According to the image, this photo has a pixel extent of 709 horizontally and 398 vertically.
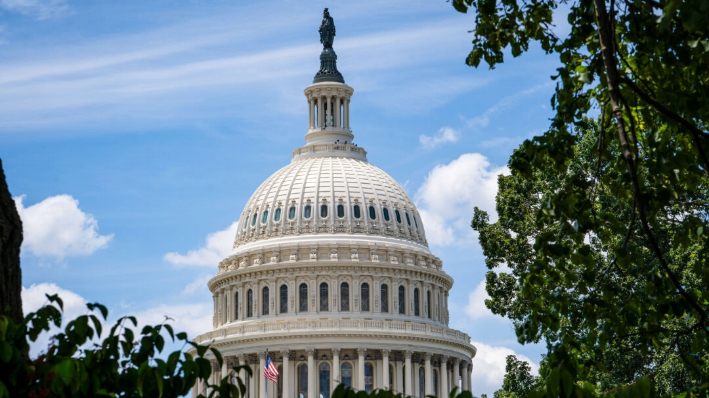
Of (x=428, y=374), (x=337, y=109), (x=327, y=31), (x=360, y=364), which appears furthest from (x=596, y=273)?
(x=327, y=31)

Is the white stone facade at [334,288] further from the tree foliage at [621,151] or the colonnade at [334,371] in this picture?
the tree foliage at [621,151]

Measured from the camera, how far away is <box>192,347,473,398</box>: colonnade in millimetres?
103312

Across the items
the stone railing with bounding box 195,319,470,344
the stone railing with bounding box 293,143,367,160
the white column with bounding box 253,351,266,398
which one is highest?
the stone railing with bounding box 293,143,367,160

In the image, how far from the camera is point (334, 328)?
103688mm

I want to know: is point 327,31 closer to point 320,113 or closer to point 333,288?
point 320,113

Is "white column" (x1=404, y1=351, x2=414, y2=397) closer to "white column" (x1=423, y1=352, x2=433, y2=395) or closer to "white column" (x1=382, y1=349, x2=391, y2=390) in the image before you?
"white column" (x1=423, y1=352, x2=433, y2=395)

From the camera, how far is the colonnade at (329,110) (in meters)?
120

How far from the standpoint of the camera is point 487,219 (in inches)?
2346

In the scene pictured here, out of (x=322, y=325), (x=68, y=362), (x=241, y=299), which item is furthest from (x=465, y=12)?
(x=241, y=299)

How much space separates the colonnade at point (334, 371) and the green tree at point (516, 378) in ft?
147

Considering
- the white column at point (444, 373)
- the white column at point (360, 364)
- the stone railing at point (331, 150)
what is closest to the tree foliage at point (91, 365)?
the white column at point (360, 364)

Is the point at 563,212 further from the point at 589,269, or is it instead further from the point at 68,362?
the point at 68,362

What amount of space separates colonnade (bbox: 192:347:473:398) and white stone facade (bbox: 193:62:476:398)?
0.13m

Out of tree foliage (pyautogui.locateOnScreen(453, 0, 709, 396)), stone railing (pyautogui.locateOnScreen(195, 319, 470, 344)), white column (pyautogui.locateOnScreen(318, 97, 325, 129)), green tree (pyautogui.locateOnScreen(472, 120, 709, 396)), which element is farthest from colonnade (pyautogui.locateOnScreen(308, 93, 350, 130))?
tree foliage (pyautogui.locateOnScreen(453, 0, 709, 396))
